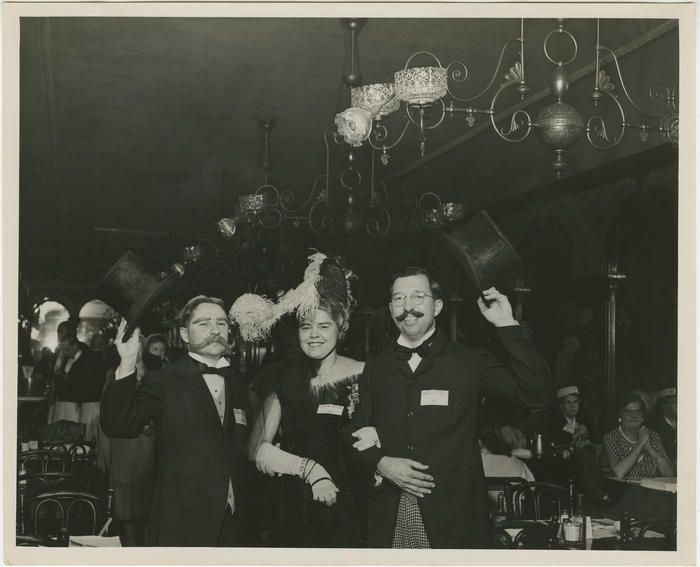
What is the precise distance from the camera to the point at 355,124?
13.3 ft

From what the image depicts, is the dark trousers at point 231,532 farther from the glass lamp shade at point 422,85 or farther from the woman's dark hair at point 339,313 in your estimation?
the glass lamp shade at point 422,85

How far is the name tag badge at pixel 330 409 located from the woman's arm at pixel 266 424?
206 millimetres

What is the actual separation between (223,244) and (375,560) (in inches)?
67.3

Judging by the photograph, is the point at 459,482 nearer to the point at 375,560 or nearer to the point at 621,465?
the point at 375,560

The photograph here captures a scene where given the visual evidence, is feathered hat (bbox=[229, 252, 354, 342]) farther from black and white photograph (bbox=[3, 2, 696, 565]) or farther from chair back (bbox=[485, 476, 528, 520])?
chair back (bbox=[485, 476, 528, 520])

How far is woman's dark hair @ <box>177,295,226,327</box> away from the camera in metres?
4.66

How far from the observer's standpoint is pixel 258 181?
5.18 metres

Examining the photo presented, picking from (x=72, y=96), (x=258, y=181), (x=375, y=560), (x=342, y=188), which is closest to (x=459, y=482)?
(x=375, y=560)

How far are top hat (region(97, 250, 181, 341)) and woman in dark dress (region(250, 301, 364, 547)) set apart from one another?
73cm

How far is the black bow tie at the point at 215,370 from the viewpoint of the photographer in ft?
15.2

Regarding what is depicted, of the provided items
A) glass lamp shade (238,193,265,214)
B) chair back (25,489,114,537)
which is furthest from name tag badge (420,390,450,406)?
chair back (25,489,114,537)

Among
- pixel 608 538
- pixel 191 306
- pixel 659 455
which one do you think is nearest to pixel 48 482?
pixel 191 306

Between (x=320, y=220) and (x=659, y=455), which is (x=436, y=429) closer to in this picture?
(x=659, y=455)

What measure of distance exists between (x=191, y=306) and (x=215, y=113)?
1347mm
